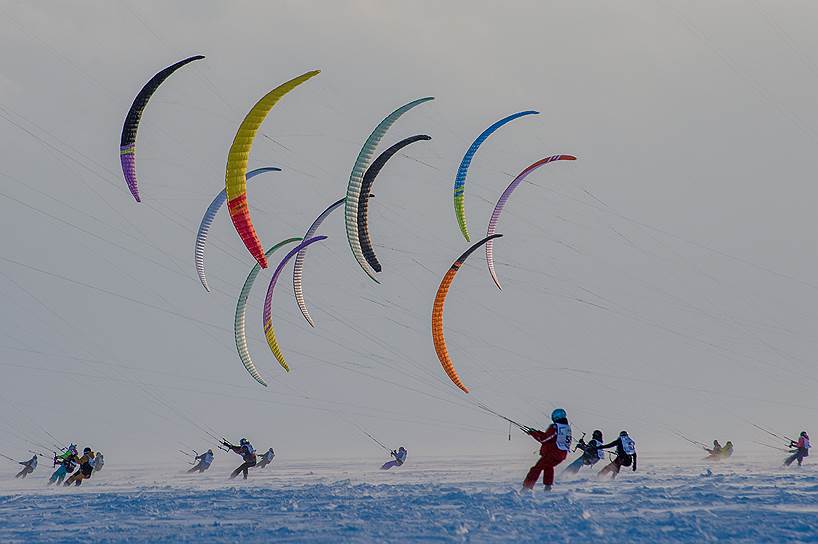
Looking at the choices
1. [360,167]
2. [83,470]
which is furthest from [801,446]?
[83,470]

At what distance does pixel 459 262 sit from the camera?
30.9 metres

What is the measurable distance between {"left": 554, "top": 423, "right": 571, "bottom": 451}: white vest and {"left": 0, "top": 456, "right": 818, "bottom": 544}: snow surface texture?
3.33 ft

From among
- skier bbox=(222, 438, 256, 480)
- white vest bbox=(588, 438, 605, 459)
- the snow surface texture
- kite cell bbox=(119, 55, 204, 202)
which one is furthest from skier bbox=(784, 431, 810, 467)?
kite cell bbox=(119, 55, 204, 202)

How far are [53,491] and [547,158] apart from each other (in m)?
18.2

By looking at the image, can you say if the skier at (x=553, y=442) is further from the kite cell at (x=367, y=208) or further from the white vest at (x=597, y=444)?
the kite cell at (x=367, y=208)

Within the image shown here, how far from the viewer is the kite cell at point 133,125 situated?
26.8 metres

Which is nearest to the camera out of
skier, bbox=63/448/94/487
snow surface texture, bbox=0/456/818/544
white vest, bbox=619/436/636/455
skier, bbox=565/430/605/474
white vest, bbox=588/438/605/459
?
snow surface texture, bbox=0/456/818/544

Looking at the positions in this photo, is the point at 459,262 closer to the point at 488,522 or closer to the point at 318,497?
the point at 318,497

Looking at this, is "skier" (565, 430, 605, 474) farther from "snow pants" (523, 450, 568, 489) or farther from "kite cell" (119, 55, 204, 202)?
"kite cell" (119, 55, 204, 202)

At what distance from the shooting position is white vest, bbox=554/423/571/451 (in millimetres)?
21703

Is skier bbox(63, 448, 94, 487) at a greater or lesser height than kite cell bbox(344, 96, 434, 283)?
lesser

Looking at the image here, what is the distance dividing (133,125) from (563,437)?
47.3ft

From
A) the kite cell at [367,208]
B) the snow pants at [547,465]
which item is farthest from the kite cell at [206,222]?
the snow pants at [547,465]

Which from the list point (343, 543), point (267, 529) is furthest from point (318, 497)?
point (343, 543)
